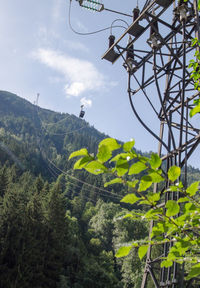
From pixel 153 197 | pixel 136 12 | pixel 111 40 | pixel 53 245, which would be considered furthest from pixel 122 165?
pixel 53 245

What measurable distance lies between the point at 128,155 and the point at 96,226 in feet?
170

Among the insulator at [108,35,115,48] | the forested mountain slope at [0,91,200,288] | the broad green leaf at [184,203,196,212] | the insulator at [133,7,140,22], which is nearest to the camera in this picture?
the broad green leaf at [184,203,196,212]

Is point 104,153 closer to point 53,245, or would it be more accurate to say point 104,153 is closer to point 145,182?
point 145,182

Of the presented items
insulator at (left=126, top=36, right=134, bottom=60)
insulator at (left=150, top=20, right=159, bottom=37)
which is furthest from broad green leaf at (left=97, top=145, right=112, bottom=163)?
insulator at (left=126, top=36, right=134, bottom=60)

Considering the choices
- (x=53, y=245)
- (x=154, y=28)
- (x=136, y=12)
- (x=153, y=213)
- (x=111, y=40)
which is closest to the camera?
(x=153, y=213)

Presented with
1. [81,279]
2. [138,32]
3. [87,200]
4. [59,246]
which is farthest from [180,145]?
[87,200]

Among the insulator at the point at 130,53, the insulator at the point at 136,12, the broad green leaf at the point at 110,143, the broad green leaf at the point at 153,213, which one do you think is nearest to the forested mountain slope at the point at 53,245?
the insulator at the point at 130,53

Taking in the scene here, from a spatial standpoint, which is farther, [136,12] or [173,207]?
[136,12]

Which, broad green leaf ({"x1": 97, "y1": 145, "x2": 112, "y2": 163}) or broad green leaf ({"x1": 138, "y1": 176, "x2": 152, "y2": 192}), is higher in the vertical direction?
broad green leaf ({"x1": 97, "y1": 145, "x2": 112, "y2": 163})

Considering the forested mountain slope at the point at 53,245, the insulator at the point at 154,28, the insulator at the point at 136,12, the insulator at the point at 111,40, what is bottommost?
the forested mountain slope at the point at 53,245

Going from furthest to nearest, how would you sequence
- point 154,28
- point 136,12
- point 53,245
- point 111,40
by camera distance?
point 53,245 → point 111,40 → point 136,12 → point 154,28

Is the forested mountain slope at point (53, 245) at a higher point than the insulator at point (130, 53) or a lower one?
lower

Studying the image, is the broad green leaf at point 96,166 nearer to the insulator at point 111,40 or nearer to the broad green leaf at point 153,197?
the broad green leaf at point 153,197

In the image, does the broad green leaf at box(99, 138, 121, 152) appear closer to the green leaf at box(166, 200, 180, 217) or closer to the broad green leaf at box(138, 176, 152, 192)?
the broad green leaf at box(138, 176, 152, 192)
